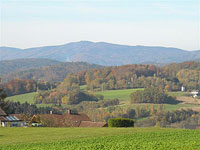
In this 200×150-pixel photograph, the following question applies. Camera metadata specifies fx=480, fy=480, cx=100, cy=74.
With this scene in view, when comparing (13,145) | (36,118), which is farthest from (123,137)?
(36,118)

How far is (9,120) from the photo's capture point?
315ft

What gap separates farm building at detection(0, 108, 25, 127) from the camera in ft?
304

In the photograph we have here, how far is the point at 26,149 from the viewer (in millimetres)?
37531

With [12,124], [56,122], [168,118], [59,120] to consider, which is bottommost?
[168,118]

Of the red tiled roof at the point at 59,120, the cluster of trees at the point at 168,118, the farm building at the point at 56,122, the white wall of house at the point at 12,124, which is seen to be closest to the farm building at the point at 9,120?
the white wall of house at the point at 12,124

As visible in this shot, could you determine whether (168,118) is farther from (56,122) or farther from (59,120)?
(56,122)

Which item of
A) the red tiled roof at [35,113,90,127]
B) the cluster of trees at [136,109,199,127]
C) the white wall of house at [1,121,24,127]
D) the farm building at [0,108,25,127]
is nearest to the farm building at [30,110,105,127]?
the red tiled roof at [35,113,90,127]

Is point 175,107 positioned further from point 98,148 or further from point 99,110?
point 98,148

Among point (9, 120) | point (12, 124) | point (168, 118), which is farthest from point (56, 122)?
point (168, 118)

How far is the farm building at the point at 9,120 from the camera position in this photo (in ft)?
304

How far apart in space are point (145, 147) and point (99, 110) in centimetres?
15657

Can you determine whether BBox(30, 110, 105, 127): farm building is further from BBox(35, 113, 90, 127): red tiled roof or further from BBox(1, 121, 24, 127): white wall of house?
BBox(1, 121, 24, 127): white wall of house

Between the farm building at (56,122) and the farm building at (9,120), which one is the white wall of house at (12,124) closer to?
the farm building at (9,120)

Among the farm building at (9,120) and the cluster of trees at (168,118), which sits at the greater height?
the farm building at (9,120)
